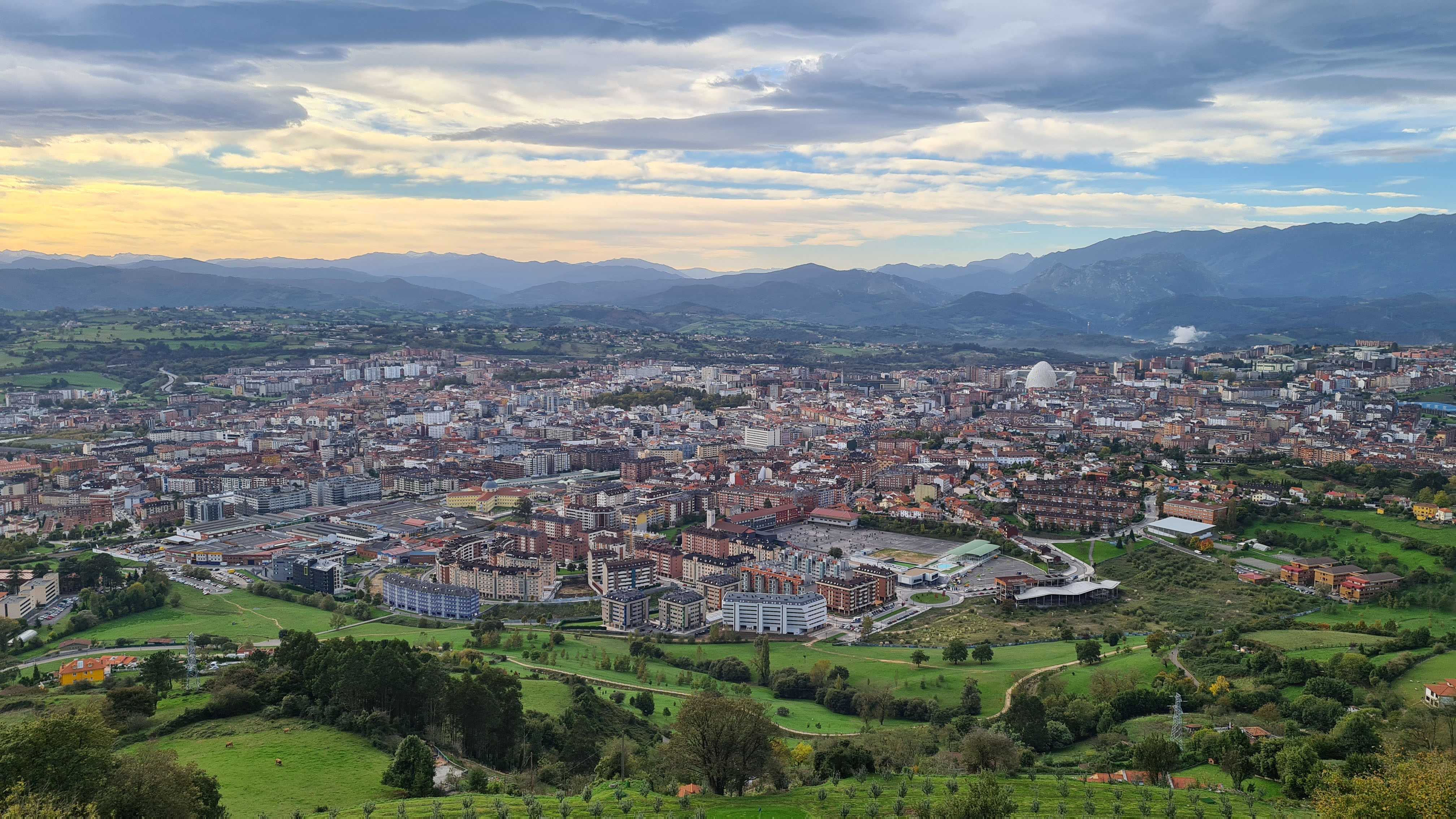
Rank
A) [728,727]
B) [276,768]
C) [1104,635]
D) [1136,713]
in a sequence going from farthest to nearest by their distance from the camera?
1. [1104,635]
2. [1136,713]
3. [276,768]
4. [728,727]

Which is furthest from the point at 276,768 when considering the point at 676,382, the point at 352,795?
the point at 676,382

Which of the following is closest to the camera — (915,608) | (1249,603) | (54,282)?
(1249,603)

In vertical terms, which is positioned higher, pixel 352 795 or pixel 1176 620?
pixel 352 795

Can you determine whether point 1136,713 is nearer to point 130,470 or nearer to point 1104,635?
point 1104,635

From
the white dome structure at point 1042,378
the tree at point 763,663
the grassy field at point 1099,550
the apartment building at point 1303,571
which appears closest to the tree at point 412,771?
the tree at point 763,663

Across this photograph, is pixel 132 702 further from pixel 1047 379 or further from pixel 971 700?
pixel 1047 379

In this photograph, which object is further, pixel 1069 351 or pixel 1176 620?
pixel 1069 351

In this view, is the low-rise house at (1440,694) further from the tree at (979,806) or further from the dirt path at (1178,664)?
the tree at (979,806)
